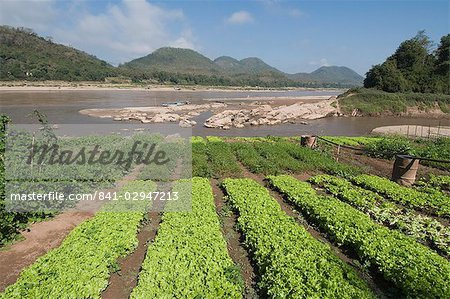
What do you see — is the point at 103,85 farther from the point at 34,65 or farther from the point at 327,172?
the point at 327,172

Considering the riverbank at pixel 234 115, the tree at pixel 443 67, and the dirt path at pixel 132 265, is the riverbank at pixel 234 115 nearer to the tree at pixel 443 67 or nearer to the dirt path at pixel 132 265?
the tree at pixel 443 67

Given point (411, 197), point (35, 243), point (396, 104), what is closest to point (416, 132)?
point (396, 104)

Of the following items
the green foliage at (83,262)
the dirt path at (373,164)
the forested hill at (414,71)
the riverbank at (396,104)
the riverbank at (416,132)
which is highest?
the forested hill at (414,71)

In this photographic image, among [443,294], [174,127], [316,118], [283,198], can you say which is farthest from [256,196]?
[316,118]

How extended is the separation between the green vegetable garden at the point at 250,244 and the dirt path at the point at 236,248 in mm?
33

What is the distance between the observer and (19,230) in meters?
9.89

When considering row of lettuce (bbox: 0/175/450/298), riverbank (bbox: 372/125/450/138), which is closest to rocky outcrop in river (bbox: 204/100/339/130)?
riverbank (bbox: 372/125/450/138)

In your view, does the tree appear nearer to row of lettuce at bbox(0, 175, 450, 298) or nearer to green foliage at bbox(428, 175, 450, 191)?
green foliage at bbox(428, 175, 450, 191)

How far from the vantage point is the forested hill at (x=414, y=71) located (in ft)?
233

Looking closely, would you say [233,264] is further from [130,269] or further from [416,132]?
[416,132]

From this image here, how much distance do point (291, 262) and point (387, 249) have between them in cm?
296

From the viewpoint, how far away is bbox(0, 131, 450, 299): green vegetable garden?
269 inches

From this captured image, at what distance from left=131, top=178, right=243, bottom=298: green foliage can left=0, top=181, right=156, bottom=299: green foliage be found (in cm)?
95

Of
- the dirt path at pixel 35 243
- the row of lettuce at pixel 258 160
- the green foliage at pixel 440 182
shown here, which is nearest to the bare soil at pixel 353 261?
the row of lettuce at pixel 258 160
